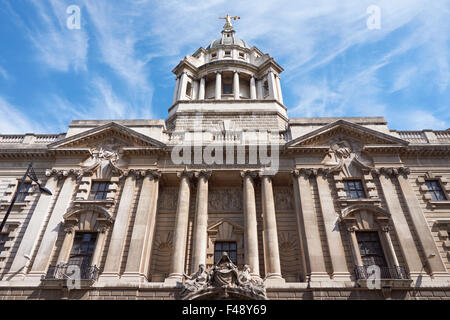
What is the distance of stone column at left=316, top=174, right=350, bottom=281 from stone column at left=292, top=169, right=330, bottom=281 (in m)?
0.58

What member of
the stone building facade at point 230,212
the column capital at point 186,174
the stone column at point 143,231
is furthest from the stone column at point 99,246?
the column capital at point 186,174

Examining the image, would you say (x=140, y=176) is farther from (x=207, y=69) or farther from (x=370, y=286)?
(x=207, y=69)

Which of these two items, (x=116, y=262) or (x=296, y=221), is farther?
(x=296, y=221)

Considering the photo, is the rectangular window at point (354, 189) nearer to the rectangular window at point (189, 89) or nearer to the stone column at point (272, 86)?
the stone column at point (272, 86)

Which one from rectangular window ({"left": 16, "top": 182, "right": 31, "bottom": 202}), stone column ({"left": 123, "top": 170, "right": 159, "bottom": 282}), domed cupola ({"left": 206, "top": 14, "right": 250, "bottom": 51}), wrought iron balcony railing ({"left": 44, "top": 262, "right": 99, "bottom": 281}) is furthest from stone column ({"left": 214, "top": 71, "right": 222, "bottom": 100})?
wrought iron balcony railing ({"left": 44, "top": 262, "right": 99, "bottom": 281})

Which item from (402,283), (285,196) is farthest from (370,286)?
(285,196)

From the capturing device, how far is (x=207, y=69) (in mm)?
36688

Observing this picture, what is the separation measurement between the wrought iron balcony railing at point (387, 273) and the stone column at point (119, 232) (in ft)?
45.1

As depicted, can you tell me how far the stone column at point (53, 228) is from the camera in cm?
1772

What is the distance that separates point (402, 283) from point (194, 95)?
2715 cm

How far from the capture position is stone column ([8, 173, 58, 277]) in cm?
1775

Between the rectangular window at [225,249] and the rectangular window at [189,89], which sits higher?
the rectangular window at [189,89]
